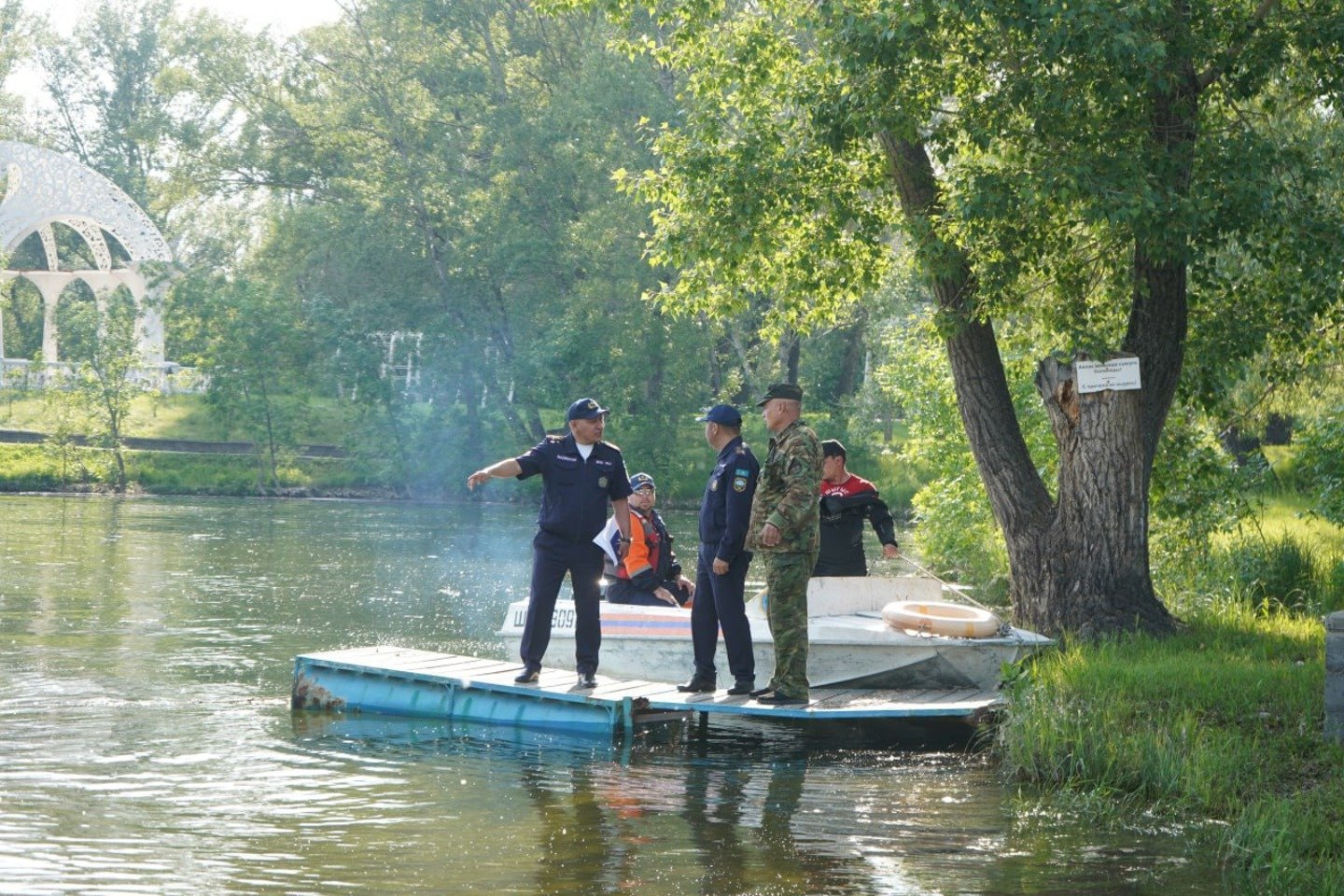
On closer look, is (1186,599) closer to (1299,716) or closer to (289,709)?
(1299,716)

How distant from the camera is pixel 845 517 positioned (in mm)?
12227

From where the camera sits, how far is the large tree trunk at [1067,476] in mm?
12117

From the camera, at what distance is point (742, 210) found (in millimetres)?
13023

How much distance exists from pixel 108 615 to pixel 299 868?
31.9 feet

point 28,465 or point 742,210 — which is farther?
point 28,465

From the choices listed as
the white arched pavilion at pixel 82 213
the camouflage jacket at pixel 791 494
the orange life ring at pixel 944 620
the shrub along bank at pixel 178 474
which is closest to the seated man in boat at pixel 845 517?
the orange life ring at pixel 944 620

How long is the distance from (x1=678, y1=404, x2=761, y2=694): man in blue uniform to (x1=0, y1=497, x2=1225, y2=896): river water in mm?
593

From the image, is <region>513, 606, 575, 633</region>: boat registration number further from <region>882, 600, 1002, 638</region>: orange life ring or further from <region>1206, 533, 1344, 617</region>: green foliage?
<region>1206, 533, 1344, 617</region>: green foliage

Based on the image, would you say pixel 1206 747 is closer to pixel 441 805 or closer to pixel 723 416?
pixel 723 416

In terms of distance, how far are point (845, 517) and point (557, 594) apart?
2686 millimetres

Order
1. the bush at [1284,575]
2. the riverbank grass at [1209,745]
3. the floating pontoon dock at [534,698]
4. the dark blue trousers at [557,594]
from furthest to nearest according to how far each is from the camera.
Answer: the bush at [1284,575]
the dark blue trousers at [557,594]
the floating pontoon dock at [534,698]
the riverbank grass at [1209,745]

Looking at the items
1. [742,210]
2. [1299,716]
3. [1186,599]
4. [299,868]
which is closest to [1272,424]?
[1186,599]

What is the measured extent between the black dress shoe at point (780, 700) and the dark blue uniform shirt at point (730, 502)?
0.90 meters

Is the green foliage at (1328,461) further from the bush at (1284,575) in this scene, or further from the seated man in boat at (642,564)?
the seated man in boat at (642,564)
